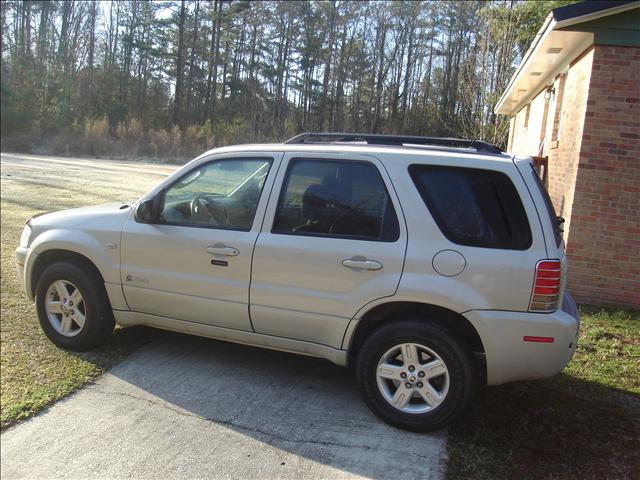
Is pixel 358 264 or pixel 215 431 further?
pixel 358 264

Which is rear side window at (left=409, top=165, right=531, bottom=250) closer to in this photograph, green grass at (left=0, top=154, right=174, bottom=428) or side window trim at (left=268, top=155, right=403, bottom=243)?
side window trim at (left=268, top=155, right=403, bottom=243)

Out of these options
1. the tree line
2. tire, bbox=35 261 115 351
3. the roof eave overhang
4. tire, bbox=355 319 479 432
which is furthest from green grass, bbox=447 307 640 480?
the tree line

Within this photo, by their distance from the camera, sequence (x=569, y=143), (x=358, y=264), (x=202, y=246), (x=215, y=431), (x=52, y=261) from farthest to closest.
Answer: (x=569, y=143) < (x=52, y=261) < (x=202, y=246) < (x=358, y=264) < (x=215, y=431)

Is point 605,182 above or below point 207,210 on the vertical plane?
above

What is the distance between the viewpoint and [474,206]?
345cm

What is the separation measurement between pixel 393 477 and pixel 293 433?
714 mm

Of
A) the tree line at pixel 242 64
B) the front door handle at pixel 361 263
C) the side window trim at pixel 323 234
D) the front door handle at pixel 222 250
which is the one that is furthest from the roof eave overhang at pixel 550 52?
the tree line at pixel 242 64

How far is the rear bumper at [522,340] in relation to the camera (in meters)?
3.31

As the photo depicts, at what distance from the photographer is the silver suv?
11.0ft

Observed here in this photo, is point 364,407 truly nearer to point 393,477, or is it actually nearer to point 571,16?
point 393,477

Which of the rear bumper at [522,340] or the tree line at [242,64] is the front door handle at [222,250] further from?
A: the tree line at [242,64]

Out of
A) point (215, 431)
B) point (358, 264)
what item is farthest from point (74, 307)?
point (358, 264)

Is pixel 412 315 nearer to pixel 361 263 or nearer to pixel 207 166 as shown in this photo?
pixel 361 263

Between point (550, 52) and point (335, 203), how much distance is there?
6191mm
